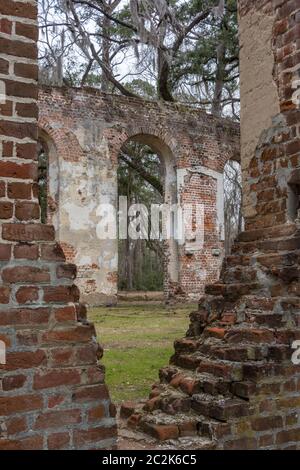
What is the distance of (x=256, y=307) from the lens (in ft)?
10.4

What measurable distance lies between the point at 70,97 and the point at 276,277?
1019 cm

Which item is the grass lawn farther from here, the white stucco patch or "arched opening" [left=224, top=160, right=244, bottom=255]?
"arched opening" [left=224, top=160, right=244, bottom=255]

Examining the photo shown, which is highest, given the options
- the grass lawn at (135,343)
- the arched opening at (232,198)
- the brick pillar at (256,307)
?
the arched opening at (232,198)

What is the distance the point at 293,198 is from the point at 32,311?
1.89m

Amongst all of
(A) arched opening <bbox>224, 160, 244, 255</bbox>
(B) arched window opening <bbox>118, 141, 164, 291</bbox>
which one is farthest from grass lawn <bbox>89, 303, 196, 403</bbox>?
(A) arched opening <bbox>224, 160, 244, 255</bbox>

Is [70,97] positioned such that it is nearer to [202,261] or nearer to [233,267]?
[202,261]

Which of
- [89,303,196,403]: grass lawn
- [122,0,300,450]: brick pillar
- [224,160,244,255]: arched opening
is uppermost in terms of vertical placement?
[224,160,244,255]: arched opening

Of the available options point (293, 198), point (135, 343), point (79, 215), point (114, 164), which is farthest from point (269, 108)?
point (114, 164)

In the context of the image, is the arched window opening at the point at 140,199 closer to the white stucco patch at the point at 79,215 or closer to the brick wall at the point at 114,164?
the brick wall at the point at 114,164

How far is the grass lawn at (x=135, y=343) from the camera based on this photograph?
15.5ft

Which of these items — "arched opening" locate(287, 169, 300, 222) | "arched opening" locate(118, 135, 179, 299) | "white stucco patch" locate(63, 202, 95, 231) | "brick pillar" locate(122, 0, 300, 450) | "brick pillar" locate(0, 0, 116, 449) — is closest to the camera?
"brick pillar" locate(0, 0, 116, 449)

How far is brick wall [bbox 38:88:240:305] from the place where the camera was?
12328 mm

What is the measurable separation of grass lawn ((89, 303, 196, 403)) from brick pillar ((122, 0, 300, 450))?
3.88 feet

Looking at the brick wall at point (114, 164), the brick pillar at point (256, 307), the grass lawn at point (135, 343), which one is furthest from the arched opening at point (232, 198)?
the brick pillar at point (256, 307)
